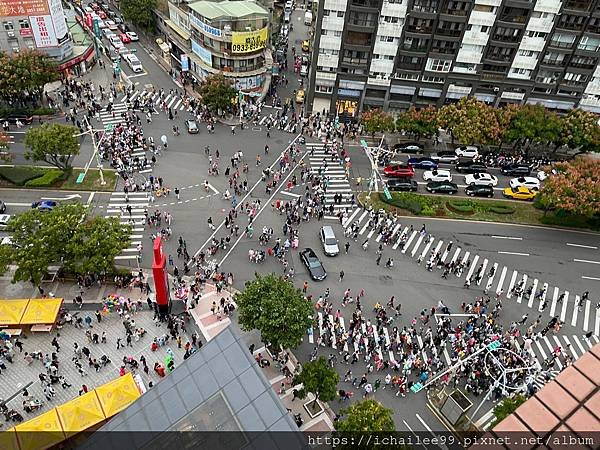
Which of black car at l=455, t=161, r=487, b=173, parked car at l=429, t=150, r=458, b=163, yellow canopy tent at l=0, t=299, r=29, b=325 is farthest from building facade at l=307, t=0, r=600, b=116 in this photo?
yellow canopy tent at l=0, t=299, r=29, b=325

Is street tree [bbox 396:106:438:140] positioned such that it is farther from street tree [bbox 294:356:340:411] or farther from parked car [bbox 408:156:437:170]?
street tree [bbox 294:356:340:411]

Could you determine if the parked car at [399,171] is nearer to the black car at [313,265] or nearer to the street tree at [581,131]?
the black car at [313,265]

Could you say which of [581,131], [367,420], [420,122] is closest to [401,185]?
[420,122]

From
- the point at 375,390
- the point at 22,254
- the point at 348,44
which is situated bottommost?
the point at 375,390

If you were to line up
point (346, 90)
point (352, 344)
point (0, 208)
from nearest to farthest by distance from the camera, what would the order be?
point (352, 344) → point (0, 208) → point (346, 90)

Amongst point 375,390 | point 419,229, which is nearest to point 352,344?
point 375,390

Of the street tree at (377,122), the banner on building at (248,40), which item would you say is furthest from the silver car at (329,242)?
the banner on building at (248,40)

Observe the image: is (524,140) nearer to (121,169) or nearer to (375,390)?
(375,390)
